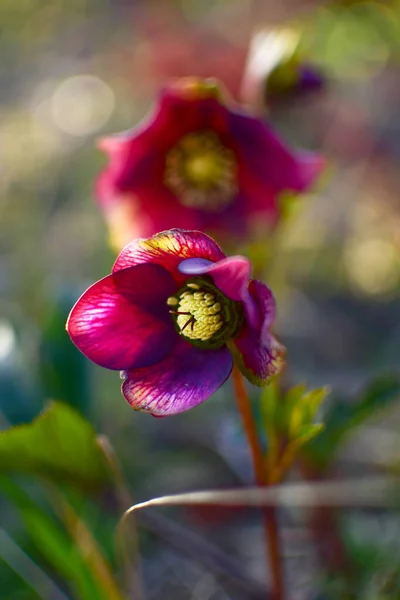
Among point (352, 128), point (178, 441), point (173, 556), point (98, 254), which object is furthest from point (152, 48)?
point (173, 556)

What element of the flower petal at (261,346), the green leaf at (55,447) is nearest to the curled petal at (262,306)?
the flower petal at (261,346)

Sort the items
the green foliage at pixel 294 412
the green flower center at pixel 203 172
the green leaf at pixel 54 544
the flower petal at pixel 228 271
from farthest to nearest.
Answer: the green flower center at pixel 203 172, the green leaf at pixel 54 544, the green foliage at pixel 294 412, the flower petal at pixel 228 271

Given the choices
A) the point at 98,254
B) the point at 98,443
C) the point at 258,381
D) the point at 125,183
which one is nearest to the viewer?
the point at 258,381

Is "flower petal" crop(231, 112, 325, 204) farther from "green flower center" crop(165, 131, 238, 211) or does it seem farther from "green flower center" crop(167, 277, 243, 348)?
"green flower center" crop(167, 277, 243, 348)

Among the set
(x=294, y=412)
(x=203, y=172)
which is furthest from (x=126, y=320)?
(x=203, y=172)

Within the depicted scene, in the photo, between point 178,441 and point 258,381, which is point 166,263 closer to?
point 258,381

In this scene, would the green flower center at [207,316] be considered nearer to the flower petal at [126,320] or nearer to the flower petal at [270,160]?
the flower petal at [126,320]

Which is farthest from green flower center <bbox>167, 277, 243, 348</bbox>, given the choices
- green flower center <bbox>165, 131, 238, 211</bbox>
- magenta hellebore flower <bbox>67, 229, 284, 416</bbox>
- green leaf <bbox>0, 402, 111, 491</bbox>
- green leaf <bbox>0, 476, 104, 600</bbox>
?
green flower center <bbox>165, 131, 238, 211</bbox>
